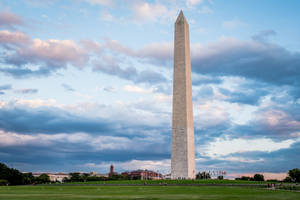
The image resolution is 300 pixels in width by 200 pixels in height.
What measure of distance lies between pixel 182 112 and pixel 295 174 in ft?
104

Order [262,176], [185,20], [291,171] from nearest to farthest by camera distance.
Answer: [185,20] < [291,171] < [262,176]

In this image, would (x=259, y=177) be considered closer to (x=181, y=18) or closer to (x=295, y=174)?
(x=295, y=174)

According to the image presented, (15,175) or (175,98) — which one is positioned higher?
(175,98)

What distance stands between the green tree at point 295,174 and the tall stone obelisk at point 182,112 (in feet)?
81.4

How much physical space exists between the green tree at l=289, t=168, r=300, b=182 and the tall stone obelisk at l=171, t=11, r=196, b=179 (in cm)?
2481

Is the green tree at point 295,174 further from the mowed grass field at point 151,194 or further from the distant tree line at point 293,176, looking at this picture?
the mowed grass field at point 151,194

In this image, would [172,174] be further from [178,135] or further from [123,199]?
[123,199]

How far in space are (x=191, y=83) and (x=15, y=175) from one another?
45.9 m

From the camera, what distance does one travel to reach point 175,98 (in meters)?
68.8

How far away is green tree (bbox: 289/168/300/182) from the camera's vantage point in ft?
251

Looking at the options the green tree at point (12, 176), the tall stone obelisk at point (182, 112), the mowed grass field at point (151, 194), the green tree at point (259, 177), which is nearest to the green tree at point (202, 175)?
the tall stone obelisk at point (182, 112)

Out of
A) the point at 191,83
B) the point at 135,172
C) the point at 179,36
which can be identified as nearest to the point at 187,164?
Result: the point at 191,83

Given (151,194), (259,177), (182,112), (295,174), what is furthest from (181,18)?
(151,194)

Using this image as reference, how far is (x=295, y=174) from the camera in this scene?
7688cm
